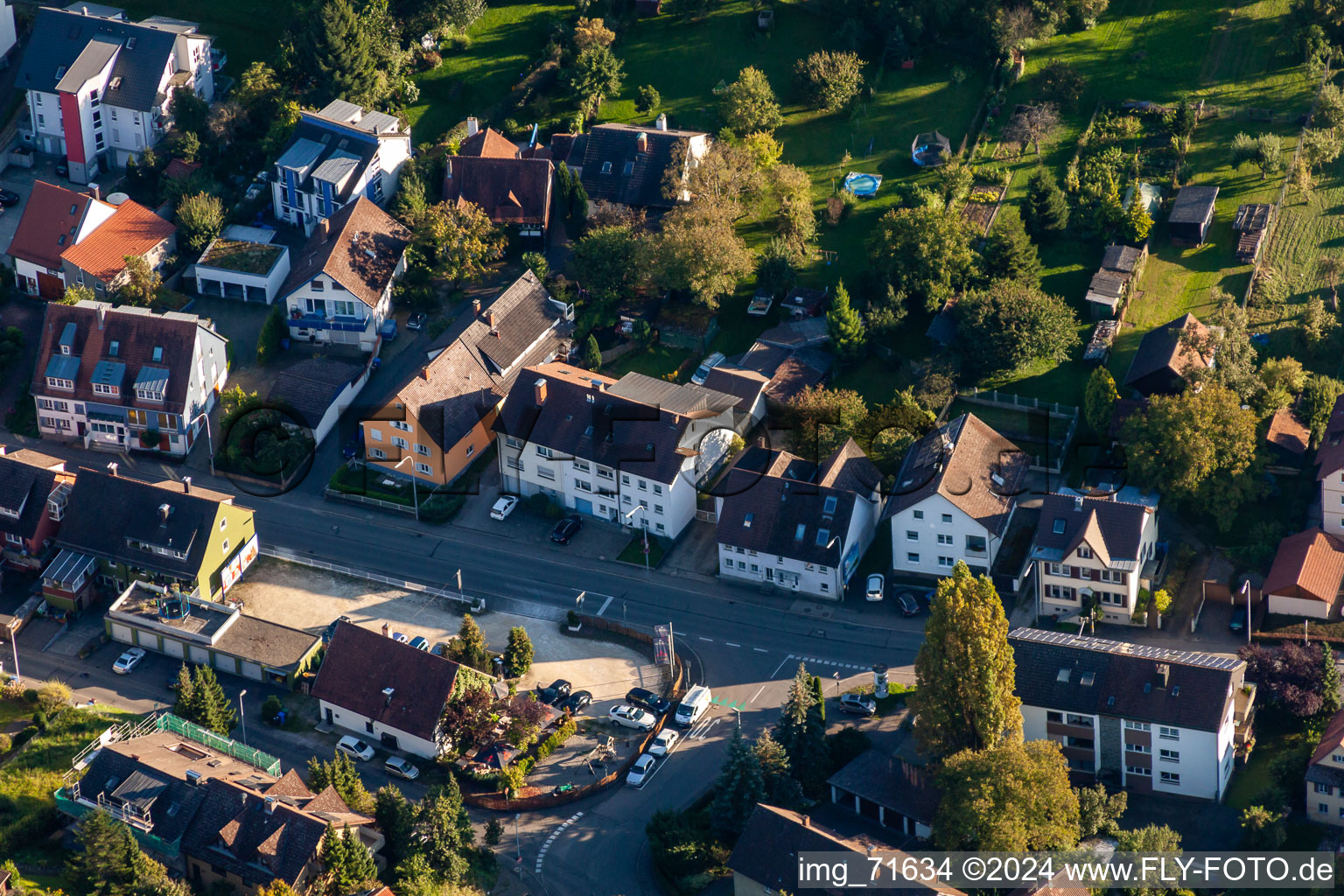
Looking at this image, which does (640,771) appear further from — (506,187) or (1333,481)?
(506,187)

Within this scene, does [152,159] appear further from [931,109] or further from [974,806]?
[974,806]

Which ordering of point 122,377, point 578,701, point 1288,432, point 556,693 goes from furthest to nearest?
point 122,377
point 1288,432
point 556,693
point 578,701

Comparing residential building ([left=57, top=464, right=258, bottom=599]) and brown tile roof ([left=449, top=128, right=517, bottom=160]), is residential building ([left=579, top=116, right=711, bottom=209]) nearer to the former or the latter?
brown tile roof ([left=449, top=128, right=517, bottom=160])

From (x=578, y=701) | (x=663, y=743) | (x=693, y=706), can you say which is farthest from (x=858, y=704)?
(x=578, y=701)

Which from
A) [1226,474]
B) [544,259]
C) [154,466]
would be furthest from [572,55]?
[1226,474]

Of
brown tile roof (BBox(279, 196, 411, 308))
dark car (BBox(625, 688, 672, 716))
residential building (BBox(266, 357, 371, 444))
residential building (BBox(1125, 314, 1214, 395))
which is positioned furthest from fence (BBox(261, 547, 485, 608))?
residential building (BBox(1125, 314, 1214, 395))

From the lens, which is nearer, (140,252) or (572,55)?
(140,252)
